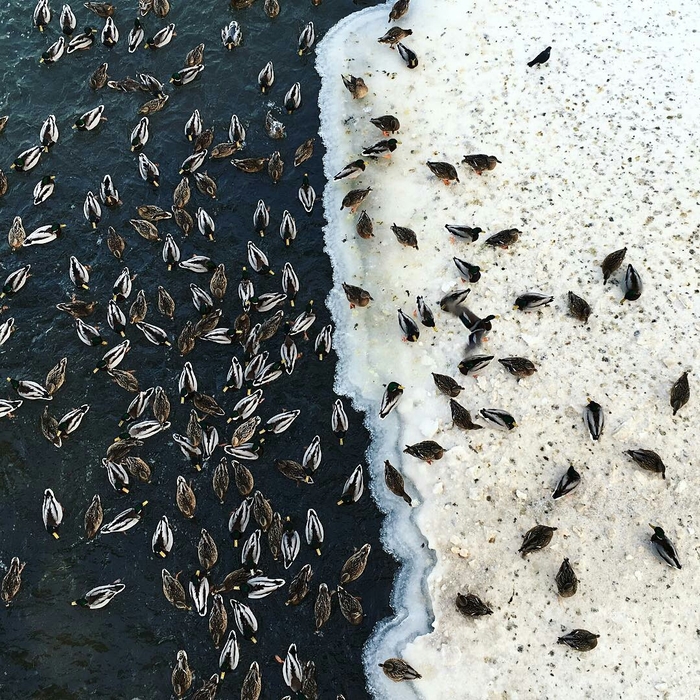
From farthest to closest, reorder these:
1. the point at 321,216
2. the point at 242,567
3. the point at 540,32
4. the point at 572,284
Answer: the point at 540,32 < the point at 321,216 < the point at 572,284 < the point at 242,567

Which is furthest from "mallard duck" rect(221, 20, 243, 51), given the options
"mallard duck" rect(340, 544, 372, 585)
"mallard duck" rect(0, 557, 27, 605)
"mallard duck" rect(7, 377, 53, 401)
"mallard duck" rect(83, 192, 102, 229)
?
"mallard duck" rect(0, 557, 27, 605)

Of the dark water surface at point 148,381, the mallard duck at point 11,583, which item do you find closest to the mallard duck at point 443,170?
the dark water surface at point 148,381

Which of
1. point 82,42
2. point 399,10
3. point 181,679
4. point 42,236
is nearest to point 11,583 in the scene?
point 181,679

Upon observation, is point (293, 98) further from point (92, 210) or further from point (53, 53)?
point (53, 53)

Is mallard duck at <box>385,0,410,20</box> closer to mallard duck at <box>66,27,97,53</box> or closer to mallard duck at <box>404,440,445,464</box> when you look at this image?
mallard duck at <box>66,27,97,53</box>

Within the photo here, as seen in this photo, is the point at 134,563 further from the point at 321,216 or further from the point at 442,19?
the point at 442,19

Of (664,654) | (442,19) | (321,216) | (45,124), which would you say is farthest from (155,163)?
(664,654)
